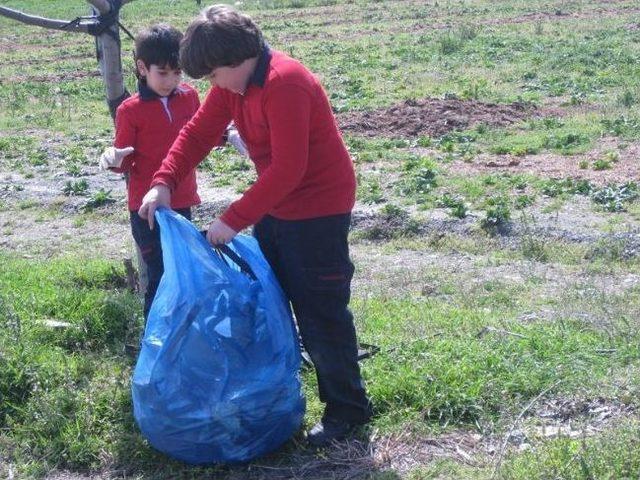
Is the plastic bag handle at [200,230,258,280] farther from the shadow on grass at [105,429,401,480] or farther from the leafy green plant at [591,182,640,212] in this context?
the leafy green plant at [591,182,640,212]

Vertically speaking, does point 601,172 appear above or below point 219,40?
below

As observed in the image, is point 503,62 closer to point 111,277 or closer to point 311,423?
point 111,277

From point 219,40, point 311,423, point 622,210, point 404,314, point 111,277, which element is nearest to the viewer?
point 219,40

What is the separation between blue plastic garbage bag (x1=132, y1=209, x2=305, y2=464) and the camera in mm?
3744

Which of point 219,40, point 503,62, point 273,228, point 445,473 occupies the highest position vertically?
point 219,40

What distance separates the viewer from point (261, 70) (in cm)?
351

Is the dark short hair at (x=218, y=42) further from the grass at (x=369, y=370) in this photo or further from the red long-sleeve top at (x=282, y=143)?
the grass at (x=369, y=370)

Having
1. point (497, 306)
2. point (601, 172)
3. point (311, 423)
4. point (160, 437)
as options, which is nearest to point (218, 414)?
point (160, 437)

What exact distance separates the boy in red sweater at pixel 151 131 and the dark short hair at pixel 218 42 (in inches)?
41.8

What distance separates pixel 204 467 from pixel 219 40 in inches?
64.9

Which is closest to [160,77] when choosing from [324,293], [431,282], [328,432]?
[324,293]

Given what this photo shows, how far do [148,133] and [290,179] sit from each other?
1.42 meters

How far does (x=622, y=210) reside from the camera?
28.1ft

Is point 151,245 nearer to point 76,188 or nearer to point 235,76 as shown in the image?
point 235,76
